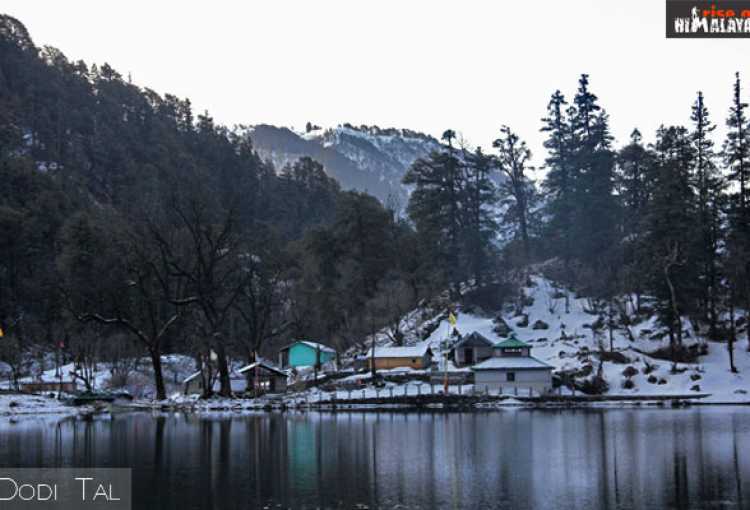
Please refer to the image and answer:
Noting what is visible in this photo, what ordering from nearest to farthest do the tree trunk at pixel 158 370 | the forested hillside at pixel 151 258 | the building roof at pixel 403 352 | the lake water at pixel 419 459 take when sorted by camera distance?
the lake water at pixel 419 459
the tree trunk at pixel 158 370
the forested hillside at pixel 151 258
the building roof at pixel 403 352

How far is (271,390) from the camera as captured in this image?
87938mm

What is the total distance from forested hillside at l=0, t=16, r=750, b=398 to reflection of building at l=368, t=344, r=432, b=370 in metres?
4.96

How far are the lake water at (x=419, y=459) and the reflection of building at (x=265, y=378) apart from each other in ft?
82.6

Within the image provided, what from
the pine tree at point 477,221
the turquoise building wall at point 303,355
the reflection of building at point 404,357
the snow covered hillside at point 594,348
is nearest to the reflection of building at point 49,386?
the turquoise building wall at point 303,355

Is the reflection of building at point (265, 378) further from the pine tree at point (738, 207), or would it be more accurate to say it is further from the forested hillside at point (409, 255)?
the pine tree at point (738, 207)

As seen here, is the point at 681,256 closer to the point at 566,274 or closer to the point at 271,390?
the point at 566,274

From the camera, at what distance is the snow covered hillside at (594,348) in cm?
7756

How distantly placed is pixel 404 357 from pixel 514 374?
44.4ft

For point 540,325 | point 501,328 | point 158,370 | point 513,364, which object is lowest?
point 513,364

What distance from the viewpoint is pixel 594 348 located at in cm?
8669

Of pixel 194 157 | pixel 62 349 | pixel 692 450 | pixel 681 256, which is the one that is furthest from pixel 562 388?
pixel 194 157

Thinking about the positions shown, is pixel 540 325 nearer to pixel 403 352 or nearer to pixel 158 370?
pixel 403 352

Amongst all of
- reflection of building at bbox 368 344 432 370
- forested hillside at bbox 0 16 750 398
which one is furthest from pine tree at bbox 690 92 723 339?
reflection of building at bbox 368 344 432 370

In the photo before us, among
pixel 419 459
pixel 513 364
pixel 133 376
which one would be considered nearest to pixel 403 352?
pixel 513 364
